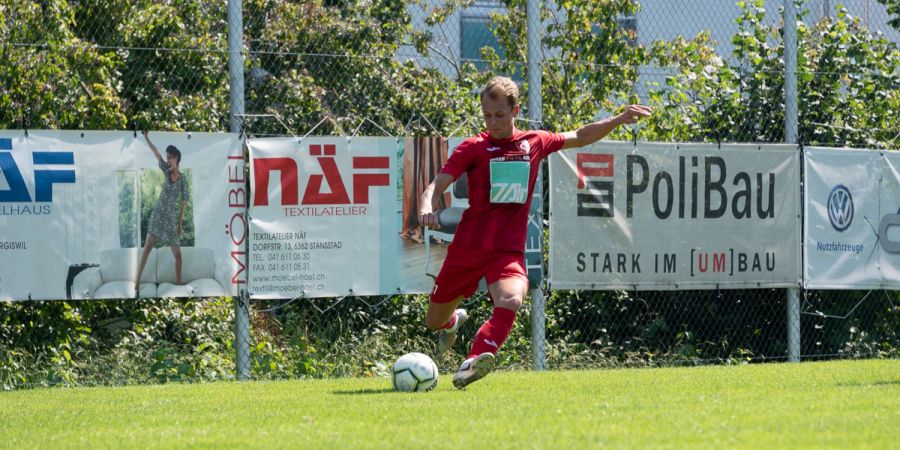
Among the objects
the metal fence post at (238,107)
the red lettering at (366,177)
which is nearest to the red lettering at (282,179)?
the metal fence post at (238,107)

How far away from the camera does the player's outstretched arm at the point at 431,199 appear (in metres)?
6.89

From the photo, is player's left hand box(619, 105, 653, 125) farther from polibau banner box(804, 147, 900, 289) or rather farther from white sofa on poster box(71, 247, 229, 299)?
polibau banner box(804, 147, 900, 289)

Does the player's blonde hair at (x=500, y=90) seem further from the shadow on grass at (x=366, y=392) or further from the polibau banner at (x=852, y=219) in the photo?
the polibau banner at (x=852, y=219)

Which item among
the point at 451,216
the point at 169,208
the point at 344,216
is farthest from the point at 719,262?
the point at 169,208

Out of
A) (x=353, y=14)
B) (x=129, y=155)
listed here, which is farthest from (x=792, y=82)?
(x=129, y=155)

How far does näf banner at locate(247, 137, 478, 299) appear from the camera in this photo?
9.80 m

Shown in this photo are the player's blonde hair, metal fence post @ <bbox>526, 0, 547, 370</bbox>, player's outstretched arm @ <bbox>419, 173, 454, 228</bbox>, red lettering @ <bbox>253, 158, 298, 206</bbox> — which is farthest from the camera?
metal fence post @ <bbox>526, 0, 547, 370</bbox>

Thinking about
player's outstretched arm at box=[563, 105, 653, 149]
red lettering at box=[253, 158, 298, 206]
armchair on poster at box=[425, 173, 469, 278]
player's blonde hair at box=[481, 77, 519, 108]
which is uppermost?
player's blonde hair at box=[481, 77, 519, 108]

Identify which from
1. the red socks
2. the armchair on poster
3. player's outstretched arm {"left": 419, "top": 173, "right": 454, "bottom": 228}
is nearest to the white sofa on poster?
the armchair on poster

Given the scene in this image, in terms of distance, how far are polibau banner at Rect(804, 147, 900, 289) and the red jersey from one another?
4638mm

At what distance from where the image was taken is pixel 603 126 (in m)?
7.68

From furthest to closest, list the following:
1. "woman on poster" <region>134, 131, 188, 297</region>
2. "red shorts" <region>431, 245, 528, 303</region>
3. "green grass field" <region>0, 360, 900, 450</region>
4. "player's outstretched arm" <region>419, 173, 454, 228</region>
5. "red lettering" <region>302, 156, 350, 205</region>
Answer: "red lettering" <region>302, 156, 350, 205</region> → "woman on poster" <region>134, 131, 188, 297</region> → "red shorts" <region>431, 245, 528, 303</region> → "player's outstretched arm" <region>419, 173, 454, 228</region> → "green grass field" <region>0, 360, 900, 450</region>

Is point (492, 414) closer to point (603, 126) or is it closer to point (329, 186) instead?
point (603, 126)

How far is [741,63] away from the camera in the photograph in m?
12.3
